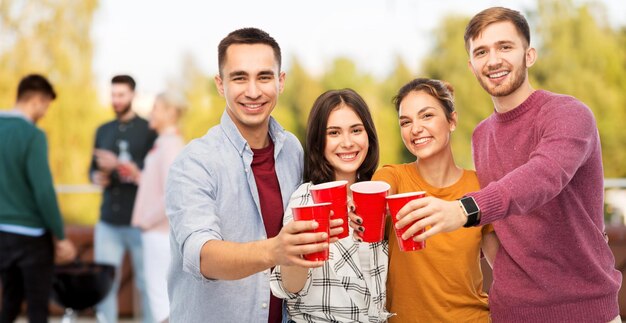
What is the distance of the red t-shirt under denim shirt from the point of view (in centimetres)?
222

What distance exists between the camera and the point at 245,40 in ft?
7.12

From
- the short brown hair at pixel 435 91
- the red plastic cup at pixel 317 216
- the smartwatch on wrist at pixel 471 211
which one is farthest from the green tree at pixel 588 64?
the red plastic cup at pixel 317 216

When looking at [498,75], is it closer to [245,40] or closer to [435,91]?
[435,91]

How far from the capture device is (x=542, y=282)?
6.70 feet

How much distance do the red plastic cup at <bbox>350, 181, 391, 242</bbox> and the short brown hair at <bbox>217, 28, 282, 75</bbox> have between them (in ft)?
1.82

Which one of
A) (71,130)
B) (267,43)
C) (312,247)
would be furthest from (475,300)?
(71,130)

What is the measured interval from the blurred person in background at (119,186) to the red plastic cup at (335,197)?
345 cm

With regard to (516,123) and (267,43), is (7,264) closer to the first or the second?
(267,43)

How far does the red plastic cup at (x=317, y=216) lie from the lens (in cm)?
162

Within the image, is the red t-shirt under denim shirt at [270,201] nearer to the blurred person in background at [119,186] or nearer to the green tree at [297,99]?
the blurred person in background at [119,186]

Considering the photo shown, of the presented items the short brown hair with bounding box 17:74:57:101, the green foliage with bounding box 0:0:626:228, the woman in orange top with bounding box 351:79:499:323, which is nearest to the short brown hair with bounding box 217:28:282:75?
the woman in orange top with bounding box 351:79:499:323

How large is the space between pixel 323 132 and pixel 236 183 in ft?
1.00

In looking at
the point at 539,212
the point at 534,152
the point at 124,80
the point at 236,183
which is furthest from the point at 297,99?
the point at 534,152

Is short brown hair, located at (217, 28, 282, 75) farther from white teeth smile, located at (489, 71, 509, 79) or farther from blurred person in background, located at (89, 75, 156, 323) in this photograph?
blurred person in background, located at (89, 75, 156, 323)
